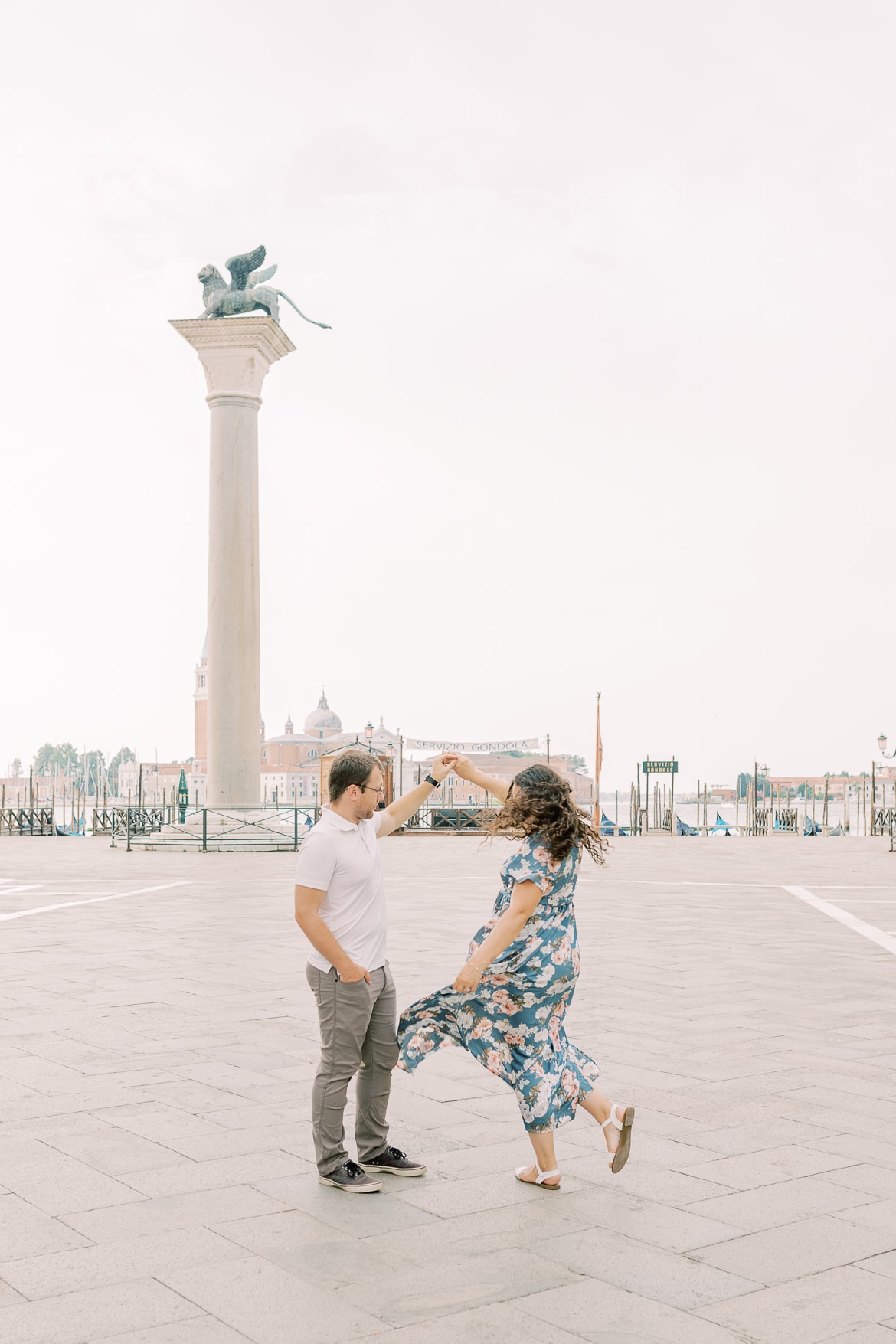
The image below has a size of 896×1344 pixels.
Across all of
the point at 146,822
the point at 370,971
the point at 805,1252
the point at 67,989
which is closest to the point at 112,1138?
the point at 370,971

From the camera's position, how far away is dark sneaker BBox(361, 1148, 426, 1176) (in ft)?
13.0

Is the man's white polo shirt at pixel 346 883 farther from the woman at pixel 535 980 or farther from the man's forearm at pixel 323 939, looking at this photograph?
the woman at pixel 535 980

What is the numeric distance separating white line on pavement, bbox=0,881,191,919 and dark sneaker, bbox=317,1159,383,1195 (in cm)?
847

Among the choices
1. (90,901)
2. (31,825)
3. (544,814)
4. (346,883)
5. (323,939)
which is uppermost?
(544,814)

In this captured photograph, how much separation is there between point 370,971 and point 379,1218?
2.24 feet

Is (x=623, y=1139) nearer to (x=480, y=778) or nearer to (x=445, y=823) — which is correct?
(x=480, y=778)

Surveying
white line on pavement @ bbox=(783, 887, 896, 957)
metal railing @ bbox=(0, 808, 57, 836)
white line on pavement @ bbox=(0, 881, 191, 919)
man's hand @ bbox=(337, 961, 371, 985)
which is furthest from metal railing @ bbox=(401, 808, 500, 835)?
man's hand @ bbox=(337, 961, 371, 985)

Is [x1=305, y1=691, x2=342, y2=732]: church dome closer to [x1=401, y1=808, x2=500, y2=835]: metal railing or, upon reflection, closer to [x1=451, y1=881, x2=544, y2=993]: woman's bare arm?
[x1=401, y1=808, x2=500, y2=835]: metal railing

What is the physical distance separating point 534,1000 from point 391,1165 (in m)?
0.69

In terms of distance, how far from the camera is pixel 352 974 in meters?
3.80

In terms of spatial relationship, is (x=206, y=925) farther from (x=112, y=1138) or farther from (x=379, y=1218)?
(x=379, y=1218)

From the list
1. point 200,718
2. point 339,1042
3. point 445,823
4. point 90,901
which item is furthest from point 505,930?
point 200,718

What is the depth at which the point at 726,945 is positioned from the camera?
31.3 feet

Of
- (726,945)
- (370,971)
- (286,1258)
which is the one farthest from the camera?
(726,945)
